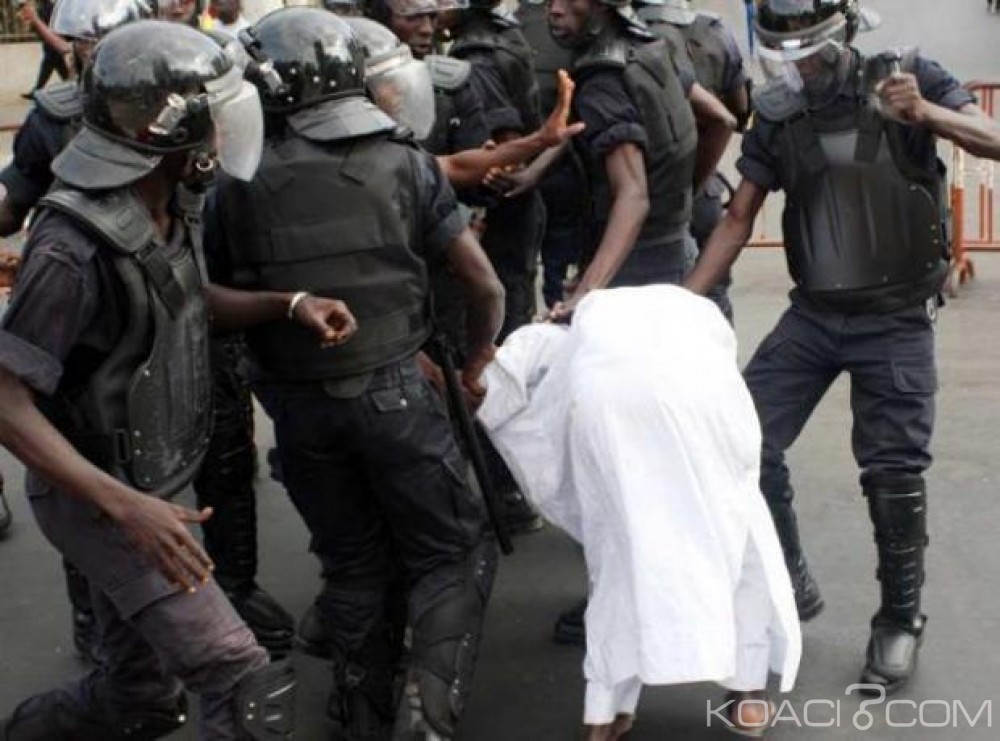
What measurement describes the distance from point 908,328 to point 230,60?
2.03 metres

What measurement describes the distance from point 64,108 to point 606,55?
63.4 inches

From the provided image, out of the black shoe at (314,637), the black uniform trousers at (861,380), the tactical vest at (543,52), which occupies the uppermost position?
the tactical vest at (543,52)

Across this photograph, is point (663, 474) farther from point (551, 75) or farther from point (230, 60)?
point (551, 75)

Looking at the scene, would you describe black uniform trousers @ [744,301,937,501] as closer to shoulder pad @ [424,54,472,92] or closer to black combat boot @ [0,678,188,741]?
shoulder pad @ [424,54,472,92]

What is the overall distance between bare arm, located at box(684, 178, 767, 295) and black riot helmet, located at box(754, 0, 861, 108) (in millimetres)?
380

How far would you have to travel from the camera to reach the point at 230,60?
3584 millimetres

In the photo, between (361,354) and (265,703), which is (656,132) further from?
(265,703)

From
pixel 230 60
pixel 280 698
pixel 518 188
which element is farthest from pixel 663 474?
pixel 518 188

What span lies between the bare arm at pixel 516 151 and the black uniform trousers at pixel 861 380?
2.83ft

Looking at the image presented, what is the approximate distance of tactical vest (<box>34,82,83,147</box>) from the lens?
4875 millimetres

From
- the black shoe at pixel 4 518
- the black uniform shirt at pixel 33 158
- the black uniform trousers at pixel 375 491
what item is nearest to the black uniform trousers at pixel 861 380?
the black uniform trousers at pixel 375 491

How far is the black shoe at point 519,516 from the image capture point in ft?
19.1

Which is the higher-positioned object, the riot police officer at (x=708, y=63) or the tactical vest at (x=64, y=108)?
the tactical vest at (x=64, y=108)

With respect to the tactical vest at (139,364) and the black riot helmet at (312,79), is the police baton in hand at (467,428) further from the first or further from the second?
the tactical vest at (139,364)
